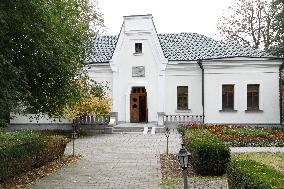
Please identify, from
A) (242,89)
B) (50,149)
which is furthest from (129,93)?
(50,149)

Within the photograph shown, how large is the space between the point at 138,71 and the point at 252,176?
26.0 metres

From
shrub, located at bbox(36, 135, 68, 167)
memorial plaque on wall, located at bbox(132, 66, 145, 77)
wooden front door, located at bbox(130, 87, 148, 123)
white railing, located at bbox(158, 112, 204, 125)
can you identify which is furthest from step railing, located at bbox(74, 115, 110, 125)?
shrub, located at bbox(36, 135, 68, 167)

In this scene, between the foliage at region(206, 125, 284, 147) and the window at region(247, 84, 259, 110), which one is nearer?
the foliage at region(206, 125, 284, 147)

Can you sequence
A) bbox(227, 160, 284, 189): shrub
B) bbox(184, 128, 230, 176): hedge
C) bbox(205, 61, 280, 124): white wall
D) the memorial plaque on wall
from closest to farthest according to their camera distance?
bbox(227, 160, 284, 189): shrub < bbox(184, 128, 230, 176): hedge < bbox(205, 61, 280, 124): white wall < the memorial plaque on wall

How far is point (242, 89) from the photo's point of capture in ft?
101

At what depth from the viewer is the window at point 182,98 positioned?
32.6m

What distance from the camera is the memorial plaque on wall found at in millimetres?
32375

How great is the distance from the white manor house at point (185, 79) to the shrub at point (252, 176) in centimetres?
2279

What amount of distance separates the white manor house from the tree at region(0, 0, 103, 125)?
1731cm

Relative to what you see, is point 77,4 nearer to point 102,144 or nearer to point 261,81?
point 102,144

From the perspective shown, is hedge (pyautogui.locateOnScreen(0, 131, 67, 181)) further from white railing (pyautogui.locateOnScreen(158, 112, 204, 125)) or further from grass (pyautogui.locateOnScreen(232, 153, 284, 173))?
white railing (pyautogui.locateOnScreen(158, 112, 204, 125))

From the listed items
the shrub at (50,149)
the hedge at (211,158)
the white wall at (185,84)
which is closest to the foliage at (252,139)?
the hedge at (211,158)

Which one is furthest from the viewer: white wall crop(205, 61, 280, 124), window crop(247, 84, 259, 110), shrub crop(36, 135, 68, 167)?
window crop(247, 84, 259, 110)

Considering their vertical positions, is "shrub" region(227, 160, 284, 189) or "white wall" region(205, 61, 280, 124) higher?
"white wall" region(205, 61, 280, 124)
